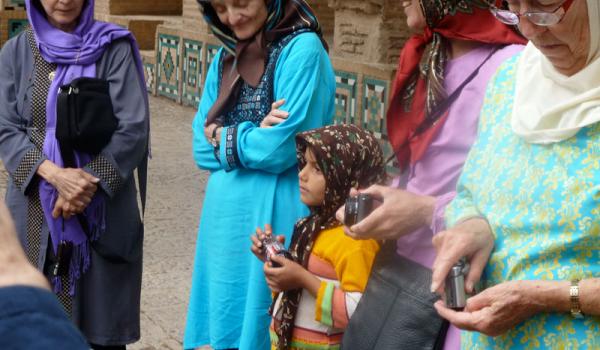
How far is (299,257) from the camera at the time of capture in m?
3.25

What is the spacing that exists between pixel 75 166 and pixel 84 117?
231 mm

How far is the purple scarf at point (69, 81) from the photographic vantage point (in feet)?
13.3

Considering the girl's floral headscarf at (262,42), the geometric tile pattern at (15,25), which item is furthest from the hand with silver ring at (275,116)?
the geometric tile pattern at (15,25)

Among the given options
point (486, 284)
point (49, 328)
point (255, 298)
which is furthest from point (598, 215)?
point (255, 298)

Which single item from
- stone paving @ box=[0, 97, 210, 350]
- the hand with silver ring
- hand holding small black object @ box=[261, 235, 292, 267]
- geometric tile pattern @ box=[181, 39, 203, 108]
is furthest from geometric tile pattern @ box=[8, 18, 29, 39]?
hand holding small black object @ box=[261, 235, 292, 267]

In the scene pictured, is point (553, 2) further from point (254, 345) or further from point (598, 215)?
point (254, 345)

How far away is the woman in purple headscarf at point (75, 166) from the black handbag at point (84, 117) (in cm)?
4

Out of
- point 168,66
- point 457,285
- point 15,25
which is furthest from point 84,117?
point 15,25

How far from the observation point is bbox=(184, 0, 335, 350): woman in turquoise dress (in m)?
3.64

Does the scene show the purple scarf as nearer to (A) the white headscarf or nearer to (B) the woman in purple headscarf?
(B) the woman in purple headscarf

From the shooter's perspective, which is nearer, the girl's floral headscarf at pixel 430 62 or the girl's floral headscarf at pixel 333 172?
the girl's floral headscarf at pixel 430 62

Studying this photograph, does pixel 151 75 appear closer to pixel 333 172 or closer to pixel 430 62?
pixel 333 172

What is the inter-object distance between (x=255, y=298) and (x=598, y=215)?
187 cm

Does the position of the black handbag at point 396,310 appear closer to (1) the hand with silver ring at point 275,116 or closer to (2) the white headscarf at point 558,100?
(2) the white headscarf at point 558,100
